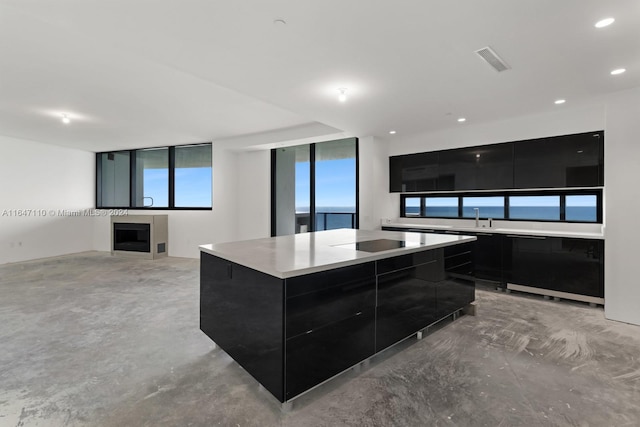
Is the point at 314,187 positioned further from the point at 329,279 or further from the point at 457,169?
the point at 329,279

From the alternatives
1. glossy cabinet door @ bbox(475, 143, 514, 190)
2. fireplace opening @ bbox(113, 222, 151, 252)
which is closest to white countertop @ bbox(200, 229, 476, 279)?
glossy cabinet door @ bbox(475, 143, 514, 190)

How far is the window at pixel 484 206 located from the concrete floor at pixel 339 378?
5.29 feet

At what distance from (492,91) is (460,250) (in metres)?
1.72

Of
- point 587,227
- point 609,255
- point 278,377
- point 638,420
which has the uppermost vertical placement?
point 587,227

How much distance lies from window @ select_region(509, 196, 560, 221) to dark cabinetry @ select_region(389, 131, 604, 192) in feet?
1.37

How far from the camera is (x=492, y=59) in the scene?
250 cm

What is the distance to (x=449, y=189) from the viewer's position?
483cm

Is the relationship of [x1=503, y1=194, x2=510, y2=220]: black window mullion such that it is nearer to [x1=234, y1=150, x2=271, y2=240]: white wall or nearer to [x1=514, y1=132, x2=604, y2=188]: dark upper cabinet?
[x1=514, y1=132, x2=604, y2=188]: dark upper cabinet

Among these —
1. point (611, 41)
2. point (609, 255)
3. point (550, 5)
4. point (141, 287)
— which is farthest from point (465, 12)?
point (141, 287)

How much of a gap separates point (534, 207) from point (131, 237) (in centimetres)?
823

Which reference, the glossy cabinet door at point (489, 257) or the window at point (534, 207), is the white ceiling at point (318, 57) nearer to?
the window at point (534, 207)

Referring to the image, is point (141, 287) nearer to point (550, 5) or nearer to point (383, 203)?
point (383, 203)

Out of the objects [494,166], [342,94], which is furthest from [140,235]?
[494,166]

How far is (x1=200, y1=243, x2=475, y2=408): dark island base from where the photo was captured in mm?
1745
